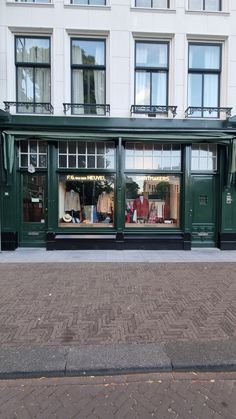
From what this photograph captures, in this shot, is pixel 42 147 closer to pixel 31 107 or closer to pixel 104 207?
pixel 31 107

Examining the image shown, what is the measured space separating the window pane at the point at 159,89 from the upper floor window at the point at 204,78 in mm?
839

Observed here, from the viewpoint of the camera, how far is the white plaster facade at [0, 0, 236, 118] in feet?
31.7

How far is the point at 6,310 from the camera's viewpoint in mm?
5027

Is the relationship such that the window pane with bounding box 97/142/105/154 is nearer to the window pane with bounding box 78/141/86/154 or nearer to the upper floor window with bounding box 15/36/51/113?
the window pane with bounding box 78/141/86/154

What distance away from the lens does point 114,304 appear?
531 cm

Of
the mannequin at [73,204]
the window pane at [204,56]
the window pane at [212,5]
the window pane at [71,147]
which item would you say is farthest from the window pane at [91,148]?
the window pane at [212,5]

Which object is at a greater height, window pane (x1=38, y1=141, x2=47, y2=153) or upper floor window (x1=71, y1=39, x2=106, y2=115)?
upper floor window (x1=71, y1=39, x2=106, y2=115)

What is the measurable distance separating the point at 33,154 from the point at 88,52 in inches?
148

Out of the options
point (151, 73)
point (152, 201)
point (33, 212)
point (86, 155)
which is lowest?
point (33, 212)

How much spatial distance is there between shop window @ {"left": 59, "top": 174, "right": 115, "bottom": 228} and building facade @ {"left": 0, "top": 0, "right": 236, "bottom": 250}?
3 centimetres

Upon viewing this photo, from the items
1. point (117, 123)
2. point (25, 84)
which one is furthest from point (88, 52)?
point (117, 123)

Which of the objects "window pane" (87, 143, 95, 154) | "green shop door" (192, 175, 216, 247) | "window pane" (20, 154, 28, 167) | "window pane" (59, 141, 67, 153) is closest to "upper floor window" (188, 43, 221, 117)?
"green shop door" (192, 175, 216, 247)

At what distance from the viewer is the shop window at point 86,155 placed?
1006cm

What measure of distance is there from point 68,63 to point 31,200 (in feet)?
15.0
